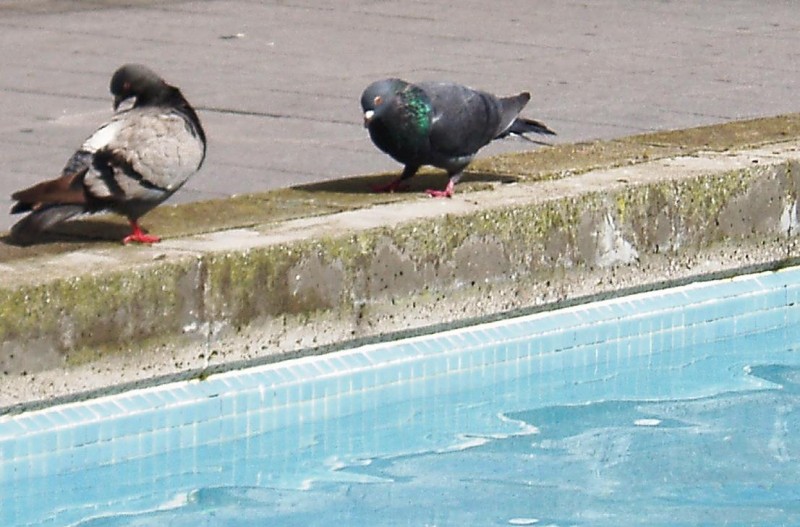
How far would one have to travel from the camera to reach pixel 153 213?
6000 millimetres

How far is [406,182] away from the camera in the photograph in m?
6.57

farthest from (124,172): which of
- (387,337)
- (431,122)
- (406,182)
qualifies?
(406,182)

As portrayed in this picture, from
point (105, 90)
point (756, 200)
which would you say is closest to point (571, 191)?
point (756, 200)

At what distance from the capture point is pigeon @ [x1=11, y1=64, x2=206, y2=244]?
207 inches

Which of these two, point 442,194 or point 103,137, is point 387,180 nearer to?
point 442,194

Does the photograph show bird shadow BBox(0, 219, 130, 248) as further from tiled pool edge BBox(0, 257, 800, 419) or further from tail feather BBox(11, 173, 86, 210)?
tiled pool edge BBox(0, 257, 800, 419)

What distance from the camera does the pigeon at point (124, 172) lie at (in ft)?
17.3

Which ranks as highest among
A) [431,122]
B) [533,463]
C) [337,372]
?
[431,122]

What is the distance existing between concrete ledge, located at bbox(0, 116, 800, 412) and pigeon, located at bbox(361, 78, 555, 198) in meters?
0.15

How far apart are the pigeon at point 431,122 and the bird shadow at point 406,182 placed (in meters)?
0.13

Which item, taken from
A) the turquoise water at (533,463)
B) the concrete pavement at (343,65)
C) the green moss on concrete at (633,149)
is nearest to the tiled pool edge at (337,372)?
the turquoise water at (533,463)

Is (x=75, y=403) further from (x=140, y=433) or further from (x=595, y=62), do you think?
(x=595, y=62)

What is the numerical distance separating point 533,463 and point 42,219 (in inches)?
60.9

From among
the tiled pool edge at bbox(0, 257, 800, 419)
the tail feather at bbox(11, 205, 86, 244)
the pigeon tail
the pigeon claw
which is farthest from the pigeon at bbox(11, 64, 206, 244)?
the pigeon tail
